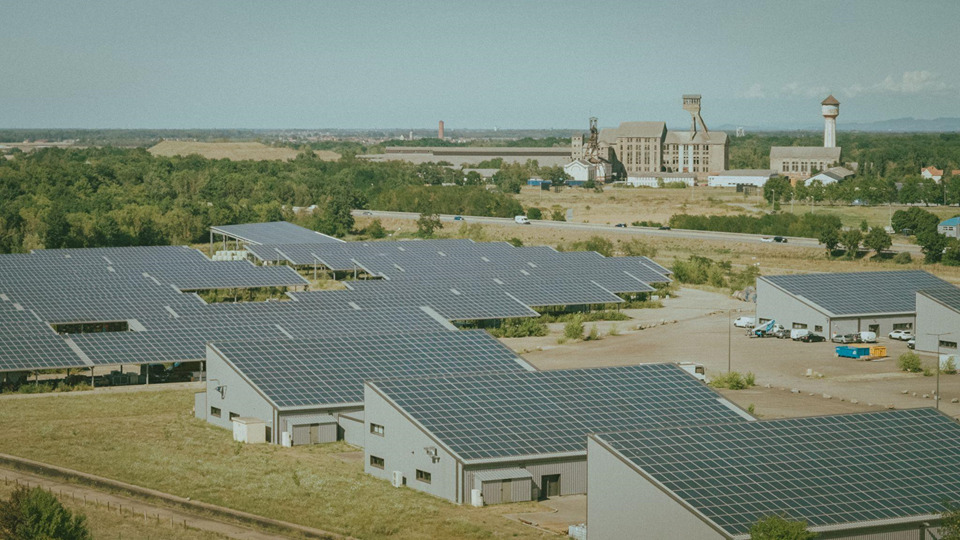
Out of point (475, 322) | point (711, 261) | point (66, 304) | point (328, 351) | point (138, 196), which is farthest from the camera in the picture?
point (138, 196)

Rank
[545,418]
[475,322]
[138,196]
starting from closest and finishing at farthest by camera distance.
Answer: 1. [545,418]
2. [475,322]
3. [138,196]

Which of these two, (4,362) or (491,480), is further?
(4,362)

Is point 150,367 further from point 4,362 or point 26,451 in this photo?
point 26,451

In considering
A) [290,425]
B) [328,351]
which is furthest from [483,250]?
[290,425]

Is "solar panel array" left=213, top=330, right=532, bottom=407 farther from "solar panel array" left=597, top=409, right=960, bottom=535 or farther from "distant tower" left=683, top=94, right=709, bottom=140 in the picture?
"distant tower" left=683, top=94, right=709, bottom=140

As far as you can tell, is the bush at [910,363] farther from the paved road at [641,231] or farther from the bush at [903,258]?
the paved road at [641,231]

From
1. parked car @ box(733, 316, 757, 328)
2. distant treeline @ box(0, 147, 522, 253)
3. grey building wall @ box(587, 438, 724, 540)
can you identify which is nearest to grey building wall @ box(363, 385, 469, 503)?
grey building wall @ box(587, 438, 724, 540)

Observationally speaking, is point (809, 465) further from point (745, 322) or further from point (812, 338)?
point (745, 322)
